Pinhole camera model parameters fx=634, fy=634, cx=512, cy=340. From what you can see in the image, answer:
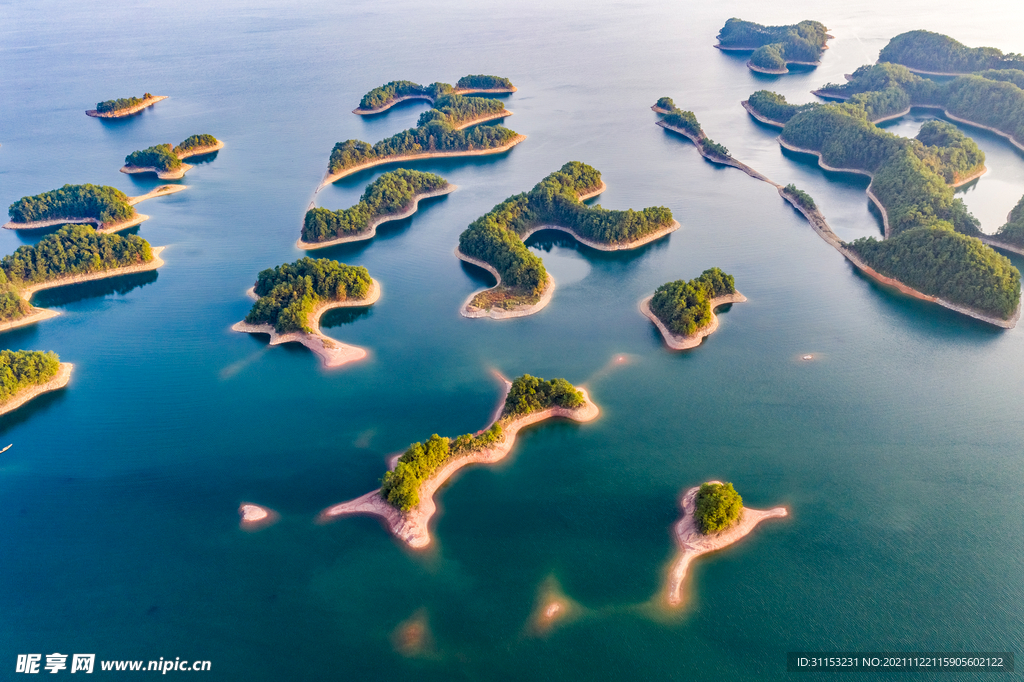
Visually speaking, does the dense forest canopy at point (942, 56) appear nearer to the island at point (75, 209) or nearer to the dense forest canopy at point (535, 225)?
the dense forest canopy at point (535, 225)

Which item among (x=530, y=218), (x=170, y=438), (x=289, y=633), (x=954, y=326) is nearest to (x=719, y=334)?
(x=954, y=326)

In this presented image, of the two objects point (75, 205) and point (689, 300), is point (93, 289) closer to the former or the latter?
point (75, 205)

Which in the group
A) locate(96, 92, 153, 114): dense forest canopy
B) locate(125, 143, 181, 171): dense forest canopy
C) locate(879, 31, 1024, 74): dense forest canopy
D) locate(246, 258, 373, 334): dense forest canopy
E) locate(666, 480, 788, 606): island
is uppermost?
locate(879, 31, 1024, 74): dense forest canopy

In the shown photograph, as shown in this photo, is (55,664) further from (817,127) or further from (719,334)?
(817,127)

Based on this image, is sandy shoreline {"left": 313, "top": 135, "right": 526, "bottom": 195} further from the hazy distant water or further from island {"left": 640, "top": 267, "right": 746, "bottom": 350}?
island {"left": 640, "top": 267, "right": 746, "bottom": 350}

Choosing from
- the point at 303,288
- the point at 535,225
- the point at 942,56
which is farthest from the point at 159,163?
the point at 942,56

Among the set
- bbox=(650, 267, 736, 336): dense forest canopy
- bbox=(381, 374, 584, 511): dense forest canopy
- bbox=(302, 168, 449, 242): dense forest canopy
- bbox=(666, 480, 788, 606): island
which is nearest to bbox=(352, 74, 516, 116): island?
bbox=(302, 168, 449, 242): dense forest canopy
